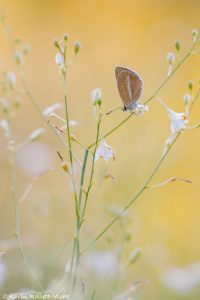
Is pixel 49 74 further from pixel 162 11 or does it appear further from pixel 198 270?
pixel 198 270

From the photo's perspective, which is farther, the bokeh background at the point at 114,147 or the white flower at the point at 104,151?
the bokeh background at the point at 114,147

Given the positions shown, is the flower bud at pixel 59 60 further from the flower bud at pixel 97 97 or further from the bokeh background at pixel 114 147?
the bokeh background at pixel 114 147

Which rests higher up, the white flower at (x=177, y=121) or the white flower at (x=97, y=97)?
the white flower at (x=97, y=97)

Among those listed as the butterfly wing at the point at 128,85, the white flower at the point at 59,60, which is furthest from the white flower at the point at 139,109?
the white flower at the point at 59,60

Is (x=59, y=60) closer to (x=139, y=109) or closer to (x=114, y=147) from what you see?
(x=139, y=109)

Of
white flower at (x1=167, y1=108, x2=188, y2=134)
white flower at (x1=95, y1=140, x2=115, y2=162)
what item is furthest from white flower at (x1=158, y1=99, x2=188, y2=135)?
white flower at (x1=95, y1=140, x2=115, y2=162)

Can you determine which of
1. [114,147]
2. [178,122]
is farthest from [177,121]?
[114,147]
